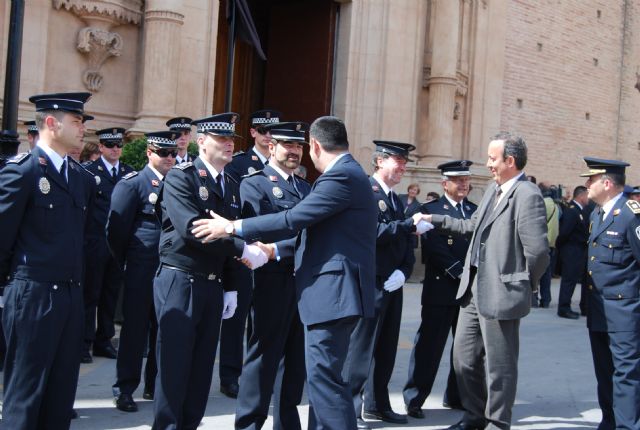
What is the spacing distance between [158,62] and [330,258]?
7.75 metres

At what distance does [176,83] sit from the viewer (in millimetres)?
11688

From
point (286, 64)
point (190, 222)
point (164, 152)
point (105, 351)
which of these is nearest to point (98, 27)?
point (286, 64)

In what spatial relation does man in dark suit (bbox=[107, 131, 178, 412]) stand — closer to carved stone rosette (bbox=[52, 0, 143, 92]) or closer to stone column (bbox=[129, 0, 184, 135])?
stone column (bbox=[129, 0, 184, 135])

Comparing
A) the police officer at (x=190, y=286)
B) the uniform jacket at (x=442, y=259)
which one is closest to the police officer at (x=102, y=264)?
the police officer at (x=190, y=286)

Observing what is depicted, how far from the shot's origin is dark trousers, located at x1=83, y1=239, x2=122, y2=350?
722 centimetres

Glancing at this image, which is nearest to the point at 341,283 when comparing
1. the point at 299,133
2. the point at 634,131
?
the point at 299,133

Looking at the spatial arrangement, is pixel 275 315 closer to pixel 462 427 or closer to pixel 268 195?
pixel 268 195

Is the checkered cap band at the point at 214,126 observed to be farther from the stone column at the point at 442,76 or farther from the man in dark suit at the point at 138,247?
the stone column at the point at 442,76

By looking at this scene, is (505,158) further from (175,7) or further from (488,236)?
(175,7)

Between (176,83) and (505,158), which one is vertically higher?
(176,83)

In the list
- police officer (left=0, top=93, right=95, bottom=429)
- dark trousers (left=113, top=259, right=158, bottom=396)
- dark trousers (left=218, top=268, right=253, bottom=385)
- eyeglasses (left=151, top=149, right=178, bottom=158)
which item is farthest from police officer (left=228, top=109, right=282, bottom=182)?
police officer (left=0, top=93, right=95, bottom=429)

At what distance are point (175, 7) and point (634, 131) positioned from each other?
19004 mm

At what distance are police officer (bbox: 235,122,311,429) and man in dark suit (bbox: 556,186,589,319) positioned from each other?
313 inches

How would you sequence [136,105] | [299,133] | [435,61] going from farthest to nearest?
[435,61], [136,105], [299,133]
